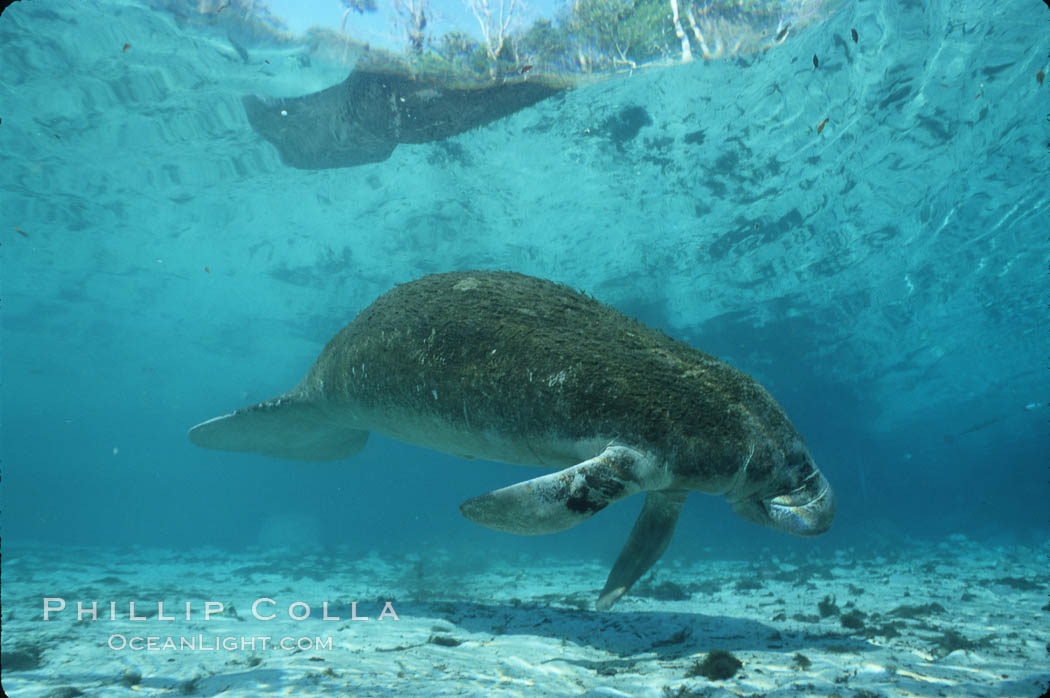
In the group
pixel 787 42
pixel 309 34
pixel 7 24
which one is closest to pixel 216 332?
pixel 7 24

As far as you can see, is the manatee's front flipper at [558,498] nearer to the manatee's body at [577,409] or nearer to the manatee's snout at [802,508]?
the manatee's body at [577,409]

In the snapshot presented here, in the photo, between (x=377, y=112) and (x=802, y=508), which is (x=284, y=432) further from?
(x=377, y=112)

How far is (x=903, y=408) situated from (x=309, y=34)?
1615 inches

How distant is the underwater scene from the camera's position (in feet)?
11.1

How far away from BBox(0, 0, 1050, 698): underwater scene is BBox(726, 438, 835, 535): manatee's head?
0.9 inches

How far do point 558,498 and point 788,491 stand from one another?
1.65m

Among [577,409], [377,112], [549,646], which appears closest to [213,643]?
[549,646]

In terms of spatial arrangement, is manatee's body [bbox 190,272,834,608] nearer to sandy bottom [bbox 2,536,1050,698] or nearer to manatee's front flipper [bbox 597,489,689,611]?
manatee's front flipper [bbox 597,489,689,611]

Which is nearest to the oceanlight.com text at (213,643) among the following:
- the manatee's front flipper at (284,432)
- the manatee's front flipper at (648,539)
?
the manatee's front flipper at (284,432)

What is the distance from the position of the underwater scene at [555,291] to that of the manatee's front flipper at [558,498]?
2 centimetres

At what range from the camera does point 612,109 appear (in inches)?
470

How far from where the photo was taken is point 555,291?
3.97 meters

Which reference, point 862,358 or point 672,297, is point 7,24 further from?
point 862,358

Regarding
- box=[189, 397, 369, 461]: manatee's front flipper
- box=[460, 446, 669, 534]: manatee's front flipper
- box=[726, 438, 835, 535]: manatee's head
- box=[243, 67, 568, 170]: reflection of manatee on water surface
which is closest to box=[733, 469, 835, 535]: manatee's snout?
box=[726, 438, 835, 535]: manatee's head
